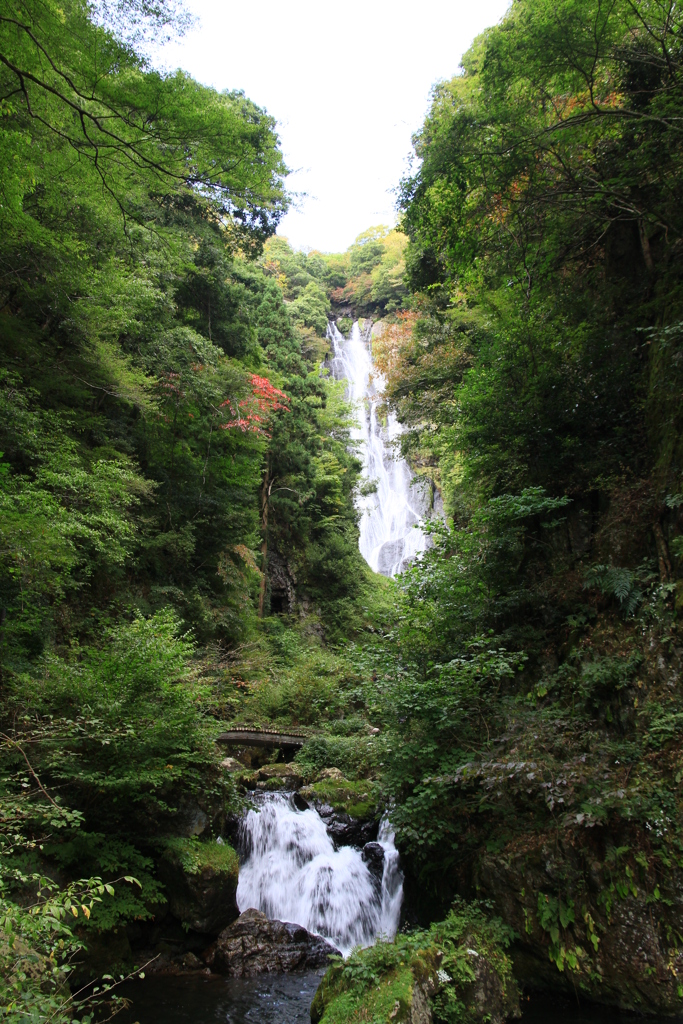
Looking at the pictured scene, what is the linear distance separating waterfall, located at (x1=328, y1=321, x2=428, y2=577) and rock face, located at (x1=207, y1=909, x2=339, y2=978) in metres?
17.8

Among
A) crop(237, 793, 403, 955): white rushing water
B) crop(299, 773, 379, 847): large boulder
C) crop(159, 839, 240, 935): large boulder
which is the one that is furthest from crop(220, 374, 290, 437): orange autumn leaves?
crop(159, 839, 240, 935): large boulder

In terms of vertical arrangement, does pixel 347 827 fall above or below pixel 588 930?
above

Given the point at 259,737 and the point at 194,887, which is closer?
the point at 194,887

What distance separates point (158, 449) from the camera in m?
11.9

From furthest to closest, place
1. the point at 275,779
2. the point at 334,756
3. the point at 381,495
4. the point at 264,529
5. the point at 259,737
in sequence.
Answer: the point at 381,495, the point at 264,529, the point at 334,756, the point at 259,737, the point at 275,779

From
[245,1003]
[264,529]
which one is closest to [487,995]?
[245,1003]

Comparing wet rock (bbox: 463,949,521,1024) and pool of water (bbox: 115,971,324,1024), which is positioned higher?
wet rock (bbox: 463,949,521,1024)

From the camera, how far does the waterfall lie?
26.9m

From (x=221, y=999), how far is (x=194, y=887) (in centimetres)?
114

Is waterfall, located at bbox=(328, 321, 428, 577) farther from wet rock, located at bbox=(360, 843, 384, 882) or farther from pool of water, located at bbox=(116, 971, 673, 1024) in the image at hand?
pool of water, located at bbox=(116, 971, 673, 1024)

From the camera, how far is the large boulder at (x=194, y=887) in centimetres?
616

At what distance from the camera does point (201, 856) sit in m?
6.40

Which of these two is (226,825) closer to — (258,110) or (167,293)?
(167,293)

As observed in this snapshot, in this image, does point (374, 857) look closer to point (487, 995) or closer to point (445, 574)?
point (487, 995)
